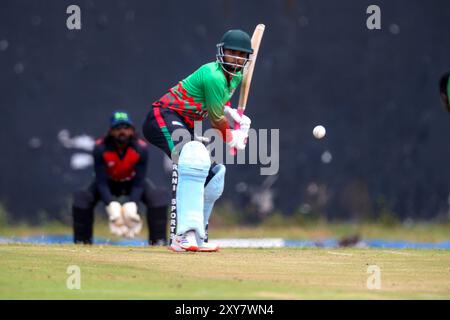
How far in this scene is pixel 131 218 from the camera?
36.9 feet

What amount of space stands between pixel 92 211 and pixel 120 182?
0.52m

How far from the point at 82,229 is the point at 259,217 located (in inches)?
106

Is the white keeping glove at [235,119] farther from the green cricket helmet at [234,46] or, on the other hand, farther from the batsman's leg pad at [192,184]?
the batsman's leg pad at [192,184]

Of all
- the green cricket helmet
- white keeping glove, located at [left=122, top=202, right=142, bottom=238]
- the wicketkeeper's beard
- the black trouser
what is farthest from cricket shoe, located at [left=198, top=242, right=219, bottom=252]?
the wicketkeeper's beard

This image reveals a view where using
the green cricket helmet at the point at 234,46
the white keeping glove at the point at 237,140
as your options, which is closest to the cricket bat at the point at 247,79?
the white keeping glove at the point at 237,140

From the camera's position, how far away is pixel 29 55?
13609 millimetres

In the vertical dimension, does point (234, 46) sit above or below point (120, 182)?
above

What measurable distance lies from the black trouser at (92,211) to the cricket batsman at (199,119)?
126 inches

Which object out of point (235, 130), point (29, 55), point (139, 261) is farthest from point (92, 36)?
point (139, 261)

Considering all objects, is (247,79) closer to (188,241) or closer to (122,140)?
(188,241)

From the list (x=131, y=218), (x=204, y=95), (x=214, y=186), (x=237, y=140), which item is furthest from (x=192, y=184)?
(x=131, y=218)

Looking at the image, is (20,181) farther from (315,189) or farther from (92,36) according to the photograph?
(315,189)

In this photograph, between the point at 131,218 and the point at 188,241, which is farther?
the point at 131,218

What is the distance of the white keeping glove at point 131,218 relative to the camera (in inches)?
443
